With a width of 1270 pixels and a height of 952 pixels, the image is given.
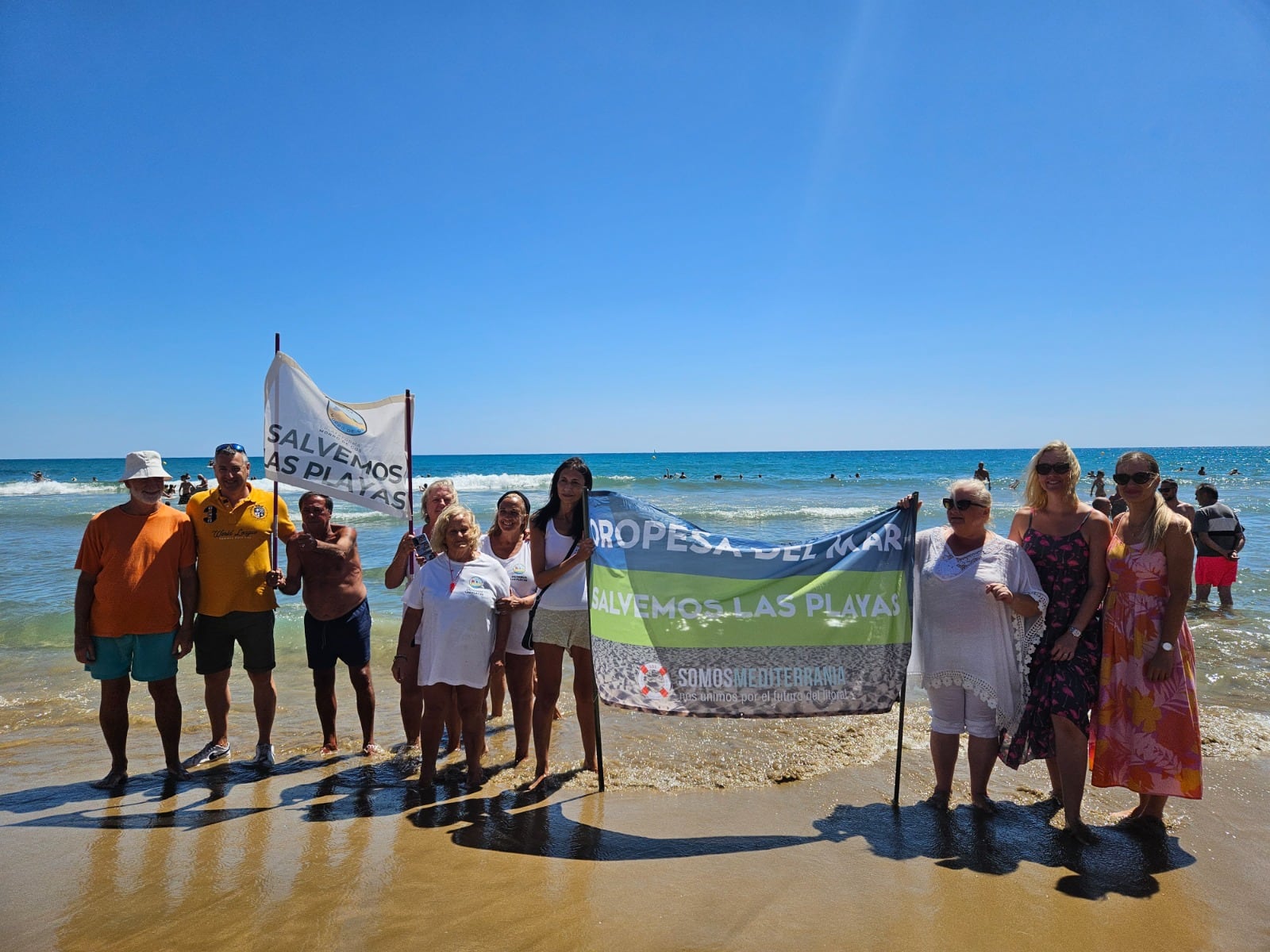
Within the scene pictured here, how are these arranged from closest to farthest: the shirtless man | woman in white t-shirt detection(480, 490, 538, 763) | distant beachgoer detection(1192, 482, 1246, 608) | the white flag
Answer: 1. woman in white t-shirt detection(480, 490, 538, 763)
2. the shirtless man
3. the white flag
4. distant beachgoer detection(1192, 482, 1246, 608)

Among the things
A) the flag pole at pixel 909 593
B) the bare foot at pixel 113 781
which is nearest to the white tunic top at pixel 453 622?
the bare foot at pixel 113 781

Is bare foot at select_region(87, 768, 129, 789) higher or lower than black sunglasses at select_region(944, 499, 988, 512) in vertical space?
lower

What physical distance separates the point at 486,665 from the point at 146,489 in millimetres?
2477

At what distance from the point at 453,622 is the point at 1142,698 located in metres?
3.75

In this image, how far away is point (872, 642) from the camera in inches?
172

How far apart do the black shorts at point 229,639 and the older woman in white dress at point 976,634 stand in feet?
13.7

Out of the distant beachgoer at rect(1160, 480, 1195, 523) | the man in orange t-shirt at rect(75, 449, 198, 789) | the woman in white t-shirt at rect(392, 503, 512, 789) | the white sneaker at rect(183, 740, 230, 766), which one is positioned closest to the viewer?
the woman in white t-shirt at rect(392, 503, 512, 789)

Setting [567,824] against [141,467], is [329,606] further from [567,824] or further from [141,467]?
[567,824]

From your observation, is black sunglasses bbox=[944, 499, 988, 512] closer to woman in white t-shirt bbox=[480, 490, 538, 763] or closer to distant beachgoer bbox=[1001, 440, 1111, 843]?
distant beachgoer bbox=[1001, 440, 1111, 843]

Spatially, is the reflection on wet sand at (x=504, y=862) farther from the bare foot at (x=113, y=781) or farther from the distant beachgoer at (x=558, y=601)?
the distant beachgoer at (x=558, y=601)

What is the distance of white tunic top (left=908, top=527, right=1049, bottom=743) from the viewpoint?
4086 millimetres

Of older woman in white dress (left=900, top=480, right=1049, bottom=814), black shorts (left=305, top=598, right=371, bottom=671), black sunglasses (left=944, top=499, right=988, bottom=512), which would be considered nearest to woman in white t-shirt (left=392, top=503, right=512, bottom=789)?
black shorts (left=305, top=598, right=371, bottom=671)

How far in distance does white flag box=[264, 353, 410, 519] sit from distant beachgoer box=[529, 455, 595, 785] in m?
1.55

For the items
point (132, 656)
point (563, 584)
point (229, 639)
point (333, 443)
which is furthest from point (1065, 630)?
point (132, 656)
